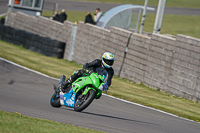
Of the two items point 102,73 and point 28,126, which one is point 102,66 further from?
point 28,126

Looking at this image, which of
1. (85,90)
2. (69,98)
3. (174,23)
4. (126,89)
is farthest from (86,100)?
(174,23)

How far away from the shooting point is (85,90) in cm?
816

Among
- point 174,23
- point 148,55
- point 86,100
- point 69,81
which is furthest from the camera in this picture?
point 174,23

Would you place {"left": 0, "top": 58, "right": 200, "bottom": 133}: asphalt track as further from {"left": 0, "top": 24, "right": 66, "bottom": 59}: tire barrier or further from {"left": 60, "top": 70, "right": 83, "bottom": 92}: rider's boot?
{"left": 0, "top": 24, "right": 66, "bottom": 59}: tire barrier

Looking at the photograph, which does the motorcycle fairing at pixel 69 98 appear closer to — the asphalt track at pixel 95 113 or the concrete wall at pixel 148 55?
the asphalt track at pixel 95 113

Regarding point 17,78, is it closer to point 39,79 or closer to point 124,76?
point 39,79

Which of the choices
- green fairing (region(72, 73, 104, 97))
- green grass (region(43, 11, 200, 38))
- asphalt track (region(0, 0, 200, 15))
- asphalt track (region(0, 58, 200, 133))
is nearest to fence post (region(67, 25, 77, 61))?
asphalt track (region(0, 58, 200, 133))

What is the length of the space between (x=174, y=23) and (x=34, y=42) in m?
22.5

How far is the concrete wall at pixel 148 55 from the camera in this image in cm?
1365

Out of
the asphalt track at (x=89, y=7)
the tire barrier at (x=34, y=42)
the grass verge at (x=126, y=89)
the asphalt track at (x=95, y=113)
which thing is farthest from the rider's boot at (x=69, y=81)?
the asphalt track at (x=89, y=7)

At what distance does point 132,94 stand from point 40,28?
38.1 ft

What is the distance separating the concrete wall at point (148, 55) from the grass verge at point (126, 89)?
41 cm

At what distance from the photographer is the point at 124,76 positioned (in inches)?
672

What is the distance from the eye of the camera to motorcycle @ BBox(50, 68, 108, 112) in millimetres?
8086
